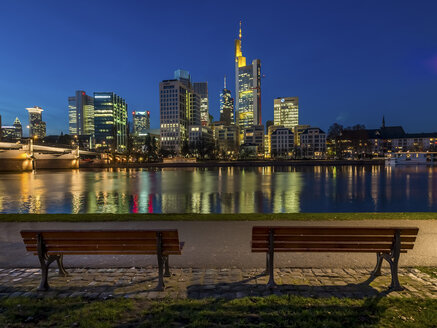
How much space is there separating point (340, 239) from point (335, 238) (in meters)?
0.10

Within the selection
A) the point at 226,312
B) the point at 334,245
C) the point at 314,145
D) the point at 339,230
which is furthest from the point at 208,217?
the point at 314,145

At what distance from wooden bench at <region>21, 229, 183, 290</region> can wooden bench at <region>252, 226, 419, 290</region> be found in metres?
1.77

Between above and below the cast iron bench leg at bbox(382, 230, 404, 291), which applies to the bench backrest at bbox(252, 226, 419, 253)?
above

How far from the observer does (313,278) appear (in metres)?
5.80

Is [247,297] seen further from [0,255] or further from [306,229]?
[0,255]

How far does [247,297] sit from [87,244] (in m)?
3.11

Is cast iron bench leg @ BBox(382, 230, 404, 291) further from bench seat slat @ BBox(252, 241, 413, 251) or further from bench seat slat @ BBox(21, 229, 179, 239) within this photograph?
bench seat slat @ BBox(21, 229, 179, 239)

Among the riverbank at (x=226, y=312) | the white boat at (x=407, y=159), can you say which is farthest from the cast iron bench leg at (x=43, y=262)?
the white boat at (x=407, y=159)

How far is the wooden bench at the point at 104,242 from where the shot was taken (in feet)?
17.5

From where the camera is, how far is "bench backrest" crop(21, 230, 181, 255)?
5332 millimetres

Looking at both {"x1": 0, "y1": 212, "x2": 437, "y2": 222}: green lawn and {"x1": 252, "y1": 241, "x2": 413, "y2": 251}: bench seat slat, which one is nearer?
{"x1": 252, "y1": 241, "x2": 413, "y2": 251}: bench seat slat

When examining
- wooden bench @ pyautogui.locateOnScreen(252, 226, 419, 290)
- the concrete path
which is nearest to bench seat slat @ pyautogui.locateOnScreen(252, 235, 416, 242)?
wooden bench @ pyautogui.locateOnScreen(252, 226, 419, 290)

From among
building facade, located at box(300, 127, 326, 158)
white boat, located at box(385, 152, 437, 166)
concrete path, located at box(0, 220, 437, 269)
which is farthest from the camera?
building facade, located at box(300, 127, 326, 158)

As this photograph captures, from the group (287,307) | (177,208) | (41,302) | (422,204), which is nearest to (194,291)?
(287,307)
